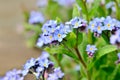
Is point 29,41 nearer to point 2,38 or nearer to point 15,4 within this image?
point 2,38

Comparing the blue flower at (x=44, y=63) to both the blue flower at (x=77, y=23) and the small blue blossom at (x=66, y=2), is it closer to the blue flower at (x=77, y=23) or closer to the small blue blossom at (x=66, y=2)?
the blue flower at (x=77, y=23)

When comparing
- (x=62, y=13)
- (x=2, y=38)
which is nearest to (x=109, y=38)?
(x=62, y=13)

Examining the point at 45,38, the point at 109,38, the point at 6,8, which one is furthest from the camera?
the point at 6,8

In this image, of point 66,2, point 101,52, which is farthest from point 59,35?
point 66,2

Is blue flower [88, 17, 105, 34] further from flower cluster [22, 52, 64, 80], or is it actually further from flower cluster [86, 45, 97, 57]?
flower cluster [22, 52, 64, 80]

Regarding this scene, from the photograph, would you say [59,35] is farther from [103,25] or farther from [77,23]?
[103,25]

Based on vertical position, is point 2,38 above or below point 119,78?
above

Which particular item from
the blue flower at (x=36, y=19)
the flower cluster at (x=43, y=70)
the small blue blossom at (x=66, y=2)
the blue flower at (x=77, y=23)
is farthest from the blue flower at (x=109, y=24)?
the small blue blossom at (x=66, y=2)

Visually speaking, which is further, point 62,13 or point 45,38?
point 62,13
